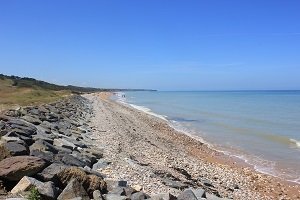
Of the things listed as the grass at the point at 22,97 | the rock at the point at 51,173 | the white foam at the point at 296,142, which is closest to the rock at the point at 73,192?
the rock at the point at 51,173

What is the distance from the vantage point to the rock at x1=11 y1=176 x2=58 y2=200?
699cm

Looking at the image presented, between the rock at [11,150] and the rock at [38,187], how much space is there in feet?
4.78

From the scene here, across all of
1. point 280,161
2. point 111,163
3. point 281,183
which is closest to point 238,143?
point 280,161

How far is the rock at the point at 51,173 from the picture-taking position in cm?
770

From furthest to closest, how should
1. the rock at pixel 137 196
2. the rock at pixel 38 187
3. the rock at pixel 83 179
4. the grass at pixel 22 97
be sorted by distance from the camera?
the grass at pixel 22 97 < the rock at pixel 83 179 < the rock at pixel 137 196 < the rock at pixel 38 187

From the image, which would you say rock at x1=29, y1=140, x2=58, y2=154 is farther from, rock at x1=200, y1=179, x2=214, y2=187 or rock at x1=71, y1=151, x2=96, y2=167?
rock at x1=200, y1=179, x2=214, y2=187

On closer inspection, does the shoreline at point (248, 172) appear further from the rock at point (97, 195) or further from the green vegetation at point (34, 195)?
the green vegetation at point (34, 195)

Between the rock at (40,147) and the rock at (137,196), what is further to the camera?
the rock at (40,147)

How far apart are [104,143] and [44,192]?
9494 millimetres

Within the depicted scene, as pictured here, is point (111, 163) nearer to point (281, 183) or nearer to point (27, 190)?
point (27, 190)

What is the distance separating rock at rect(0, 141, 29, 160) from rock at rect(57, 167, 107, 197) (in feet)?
4.66

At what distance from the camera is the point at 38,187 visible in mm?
7082

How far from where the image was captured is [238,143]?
85.6ft

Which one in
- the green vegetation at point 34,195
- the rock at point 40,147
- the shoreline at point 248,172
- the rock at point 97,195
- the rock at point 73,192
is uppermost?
the rock at point 40,147
